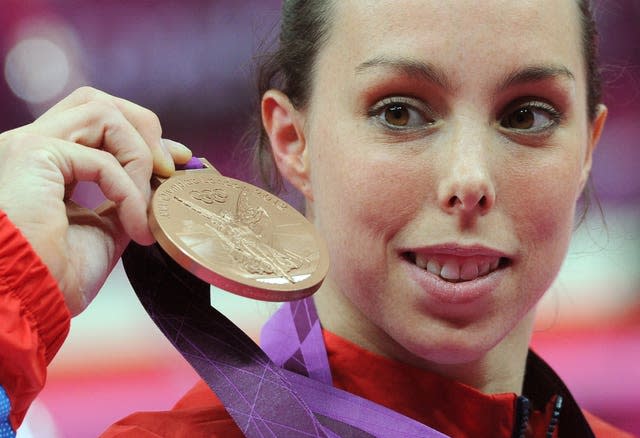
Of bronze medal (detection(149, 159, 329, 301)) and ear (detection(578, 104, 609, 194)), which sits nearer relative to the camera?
bronze medal (detection(149, 159, 329, 301))

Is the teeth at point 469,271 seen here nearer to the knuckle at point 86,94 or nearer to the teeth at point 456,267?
the teeth at point 456,267

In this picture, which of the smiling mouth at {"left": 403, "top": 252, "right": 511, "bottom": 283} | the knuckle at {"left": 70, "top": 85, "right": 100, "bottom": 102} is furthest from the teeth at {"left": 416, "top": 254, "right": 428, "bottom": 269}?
the knuckle at {"left": 70, "top": 85, "right": 100, "bottom": 102}

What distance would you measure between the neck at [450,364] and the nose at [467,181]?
0.38 m

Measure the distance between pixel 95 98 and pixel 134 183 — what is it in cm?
18

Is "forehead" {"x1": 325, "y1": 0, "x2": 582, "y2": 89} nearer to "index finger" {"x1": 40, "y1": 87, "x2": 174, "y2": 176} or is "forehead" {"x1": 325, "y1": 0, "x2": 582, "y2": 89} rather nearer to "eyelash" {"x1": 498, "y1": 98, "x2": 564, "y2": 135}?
"eyelash" {"x1": 498, "y1": 98, "x2": 564, "y2": 135}

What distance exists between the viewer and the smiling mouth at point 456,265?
1647 millimetres

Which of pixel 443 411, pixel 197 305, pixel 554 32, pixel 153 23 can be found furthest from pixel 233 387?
pixel 153 23

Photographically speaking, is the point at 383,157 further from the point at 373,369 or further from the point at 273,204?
the point at 373,369

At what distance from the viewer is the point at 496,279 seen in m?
1.68

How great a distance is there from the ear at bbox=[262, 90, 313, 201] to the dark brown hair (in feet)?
0.08

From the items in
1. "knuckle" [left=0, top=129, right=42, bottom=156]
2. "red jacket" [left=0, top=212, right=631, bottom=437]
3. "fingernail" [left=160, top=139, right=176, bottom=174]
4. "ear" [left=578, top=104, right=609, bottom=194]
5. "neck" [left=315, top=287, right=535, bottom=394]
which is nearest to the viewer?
"red jacket" [left=0, top=212, right=631, bottom=437]

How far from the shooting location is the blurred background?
3395 millimetres

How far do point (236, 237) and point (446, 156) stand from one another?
0.40 meters

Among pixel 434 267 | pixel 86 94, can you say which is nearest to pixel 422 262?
pixel 434 267
